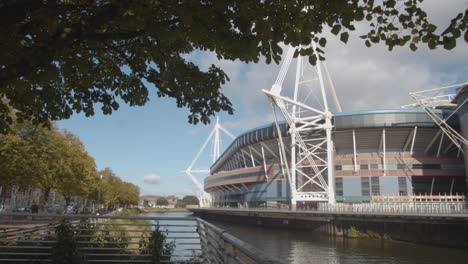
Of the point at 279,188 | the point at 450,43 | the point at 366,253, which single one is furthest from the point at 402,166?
the point at 450,43

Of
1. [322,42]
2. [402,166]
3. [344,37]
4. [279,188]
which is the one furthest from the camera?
[279,188]

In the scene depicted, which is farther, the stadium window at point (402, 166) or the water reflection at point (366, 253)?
the stadium window at point (402, 166)

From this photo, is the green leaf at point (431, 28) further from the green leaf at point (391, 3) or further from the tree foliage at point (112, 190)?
the tree foliage at point (112, 190)

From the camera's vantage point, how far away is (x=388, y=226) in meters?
39.3

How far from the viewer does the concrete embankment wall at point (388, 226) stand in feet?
108

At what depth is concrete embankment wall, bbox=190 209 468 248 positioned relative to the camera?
108ft

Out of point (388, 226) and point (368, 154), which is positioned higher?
point (368, 154)

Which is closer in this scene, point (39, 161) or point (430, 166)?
point (39, 161)

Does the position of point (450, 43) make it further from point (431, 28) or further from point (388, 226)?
point (388, 226)

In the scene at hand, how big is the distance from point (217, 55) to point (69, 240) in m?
4.77

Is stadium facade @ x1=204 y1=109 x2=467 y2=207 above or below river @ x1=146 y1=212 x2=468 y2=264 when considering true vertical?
above

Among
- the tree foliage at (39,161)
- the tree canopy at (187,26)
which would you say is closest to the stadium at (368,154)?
the tree foliage at (39,161)

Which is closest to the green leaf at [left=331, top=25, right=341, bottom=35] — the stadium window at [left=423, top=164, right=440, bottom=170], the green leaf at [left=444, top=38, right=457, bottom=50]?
the green leaf at [left=444, top=38, right=457, bottom=50]

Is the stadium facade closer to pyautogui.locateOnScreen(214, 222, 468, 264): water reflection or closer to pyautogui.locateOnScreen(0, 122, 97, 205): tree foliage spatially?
pyautogui.locateOnScreen(214, 222, 468, 264): water reflection
